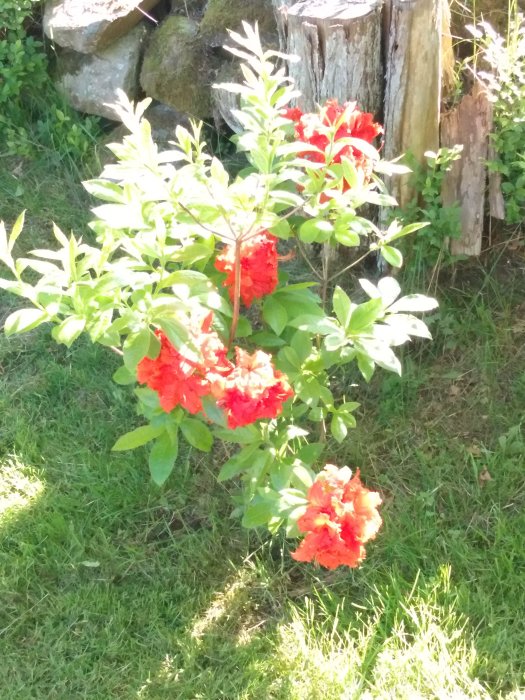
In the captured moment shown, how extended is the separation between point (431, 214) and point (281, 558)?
121 cm

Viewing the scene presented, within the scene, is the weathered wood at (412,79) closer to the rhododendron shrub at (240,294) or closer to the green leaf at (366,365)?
the rhododendron shrub at (240,294)

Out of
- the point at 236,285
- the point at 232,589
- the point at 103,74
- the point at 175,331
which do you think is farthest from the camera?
the point at 103,74

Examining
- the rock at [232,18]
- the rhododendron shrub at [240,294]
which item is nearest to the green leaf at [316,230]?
the rhododendron shrub at [240,294]

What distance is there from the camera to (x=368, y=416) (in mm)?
2883

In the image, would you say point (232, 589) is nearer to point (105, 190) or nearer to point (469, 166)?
point (105, 190)

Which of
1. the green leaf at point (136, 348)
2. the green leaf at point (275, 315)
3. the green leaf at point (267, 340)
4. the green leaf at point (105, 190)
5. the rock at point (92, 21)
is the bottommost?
the green leaf at point (267, 340)

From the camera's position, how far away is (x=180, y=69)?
3.62m

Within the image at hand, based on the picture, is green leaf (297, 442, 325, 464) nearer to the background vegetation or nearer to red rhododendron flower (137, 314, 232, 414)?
the background vegetation

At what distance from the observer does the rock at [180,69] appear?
11.9 feet

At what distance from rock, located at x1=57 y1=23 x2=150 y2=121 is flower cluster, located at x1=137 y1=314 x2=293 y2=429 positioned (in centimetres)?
226

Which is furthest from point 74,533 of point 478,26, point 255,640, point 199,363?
point 478,26

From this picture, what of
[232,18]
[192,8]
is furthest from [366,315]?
[192,8]

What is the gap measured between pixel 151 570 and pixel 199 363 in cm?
107

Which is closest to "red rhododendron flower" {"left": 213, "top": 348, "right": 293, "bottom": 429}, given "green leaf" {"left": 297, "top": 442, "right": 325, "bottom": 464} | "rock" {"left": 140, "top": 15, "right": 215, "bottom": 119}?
"green leaf" {"left": 297, "top": 442, "right": 325, "bottom": 464}
